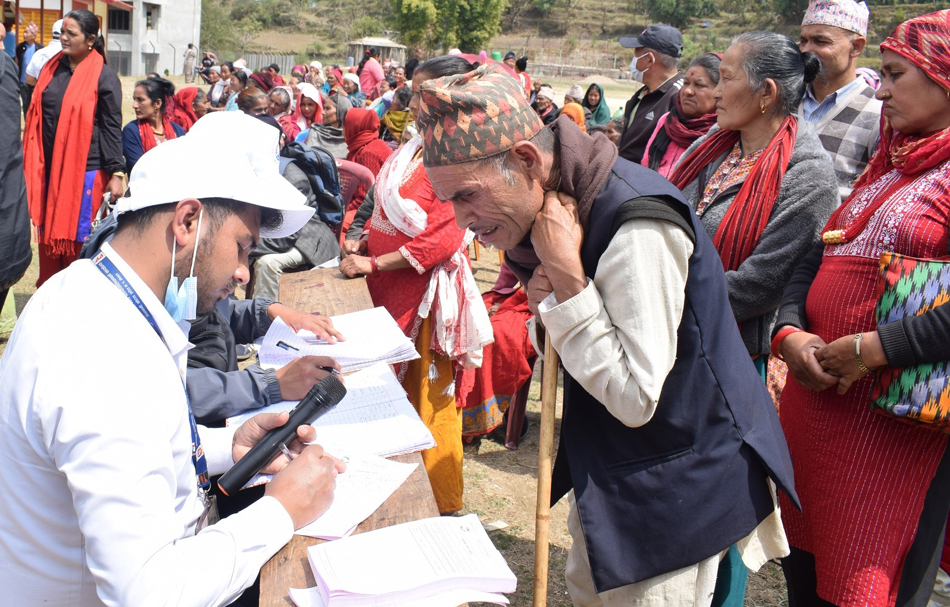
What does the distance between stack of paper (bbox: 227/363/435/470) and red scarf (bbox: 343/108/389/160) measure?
11.7ft

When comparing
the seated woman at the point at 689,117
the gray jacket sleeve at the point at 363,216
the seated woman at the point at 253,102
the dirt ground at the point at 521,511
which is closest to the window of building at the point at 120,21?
the seated woman at the point at 253,102

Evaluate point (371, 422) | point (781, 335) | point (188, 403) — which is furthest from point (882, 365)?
point (188, 403)

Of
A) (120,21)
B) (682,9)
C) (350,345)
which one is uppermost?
(682,9)

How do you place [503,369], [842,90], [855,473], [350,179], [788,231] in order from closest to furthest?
1. [855,473]
2. [788,231]
3. [842,90]
4. [503,369]
5. [350,179]

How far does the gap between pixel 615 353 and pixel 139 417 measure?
2.97ft

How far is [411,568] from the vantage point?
1.42 meters

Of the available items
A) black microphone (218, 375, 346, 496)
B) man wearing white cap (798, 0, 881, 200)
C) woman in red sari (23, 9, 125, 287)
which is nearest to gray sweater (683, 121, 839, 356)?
man wearing white cap (798, 0, 881, 200)

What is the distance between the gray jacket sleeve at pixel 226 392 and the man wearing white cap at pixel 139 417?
503 millimetres

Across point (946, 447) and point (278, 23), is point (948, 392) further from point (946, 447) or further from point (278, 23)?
point (278, 23)

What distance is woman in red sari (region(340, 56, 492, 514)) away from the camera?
3273 mm

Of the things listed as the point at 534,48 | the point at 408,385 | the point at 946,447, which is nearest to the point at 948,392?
the point at 946,447

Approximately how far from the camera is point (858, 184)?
2.31 metres

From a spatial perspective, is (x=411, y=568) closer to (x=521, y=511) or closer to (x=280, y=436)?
(x=280, y=436)

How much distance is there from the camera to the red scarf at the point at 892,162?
77.8 inches
